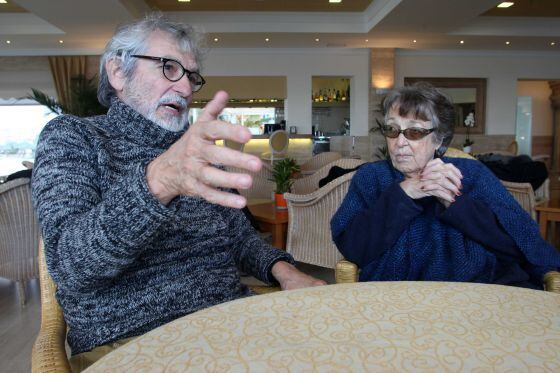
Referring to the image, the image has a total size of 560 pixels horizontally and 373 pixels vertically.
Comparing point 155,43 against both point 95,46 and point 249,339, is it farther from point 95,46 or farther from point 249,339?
point 95,46

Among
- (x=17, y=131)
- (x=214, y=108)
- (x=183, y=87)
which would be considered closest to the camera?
(x=214, y=108)

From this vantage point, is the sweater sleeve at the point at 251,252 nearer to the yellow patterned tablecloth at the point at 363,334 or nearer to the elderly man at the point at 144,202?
the elderly man at the point at 144,202

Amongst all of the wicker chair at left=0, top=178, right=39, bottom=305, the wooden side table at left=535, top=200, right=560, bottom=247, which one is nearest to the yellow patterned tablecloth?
the wooden side table at left=535, top=200, right=560, bottom=247

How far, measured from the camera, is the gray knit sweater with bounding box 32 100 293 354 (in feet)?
2.54

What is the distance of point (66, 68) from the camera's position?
9.07 m

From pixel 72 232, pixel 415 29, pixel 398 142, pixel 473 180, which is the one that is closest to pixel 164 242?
pixel 72 232

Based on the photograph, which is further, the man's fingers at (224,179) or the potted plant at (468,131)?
the potted plant at (468,131)

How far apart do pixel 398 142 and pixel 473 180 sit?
297 mm

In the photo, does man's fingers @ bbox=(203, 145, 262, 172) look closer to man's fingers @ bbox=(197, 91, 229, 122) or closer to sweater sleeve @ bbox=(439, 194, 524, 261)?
man's fingers @ bbox=(197, 91, 229, 122)

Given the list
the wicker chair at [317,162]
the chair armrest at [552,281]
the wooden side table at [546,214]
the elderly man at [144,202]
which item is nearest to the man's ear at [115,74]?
the elderly man at [144,202]

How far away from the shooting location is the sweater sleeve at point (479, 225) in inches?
55.0

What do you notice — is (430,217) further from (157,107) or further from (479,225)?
(157,107)

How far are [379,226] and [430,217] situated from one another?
7.7 inches

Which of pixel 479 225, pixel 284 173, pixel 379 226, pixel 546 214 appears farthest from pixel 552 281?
pixel 284 173
